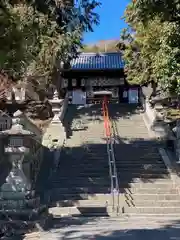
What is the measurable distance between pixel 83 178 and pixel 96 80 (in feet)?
65.3

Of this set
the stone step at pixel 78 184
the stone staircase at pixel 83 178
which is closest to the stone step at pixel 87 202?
the stone staircase at pixel 83 178

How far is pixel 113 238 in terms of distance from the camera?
27.5 ft

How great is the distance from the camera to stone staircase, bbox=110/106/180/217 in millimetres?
12703

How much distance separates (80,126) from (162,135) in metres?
4.04

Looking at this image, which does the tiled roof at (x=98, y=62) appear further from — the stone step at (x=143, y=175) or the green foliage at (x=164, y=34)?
the stone step at (x=143, y=175)

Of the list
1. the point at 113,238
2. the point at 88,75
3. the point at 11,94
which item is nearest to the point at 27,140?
the point at 113,238

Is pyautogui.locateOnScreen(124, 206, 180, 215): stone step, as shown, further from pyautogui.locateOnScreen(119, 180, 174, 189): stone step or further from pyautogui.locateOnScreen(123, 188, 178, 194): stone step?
pyautogui.locateOnScreen(119, 180, 174, 189): stone step

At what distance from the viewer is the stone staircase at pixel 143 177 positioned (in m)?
12.7

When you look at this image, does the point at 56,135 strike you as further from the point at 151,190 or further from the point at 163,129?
the point at 151,190

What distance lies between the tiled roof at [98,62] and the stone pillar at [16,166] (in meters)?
22.6

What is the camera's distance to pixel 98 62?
1363 inches

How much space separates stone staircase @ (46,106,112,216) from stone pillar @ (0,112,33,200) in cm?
200

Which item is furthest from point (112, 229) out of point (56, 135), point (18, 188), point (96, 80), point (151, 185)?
point (96, 80)

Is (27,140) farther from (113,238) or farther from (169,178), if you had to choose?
(169,178)
